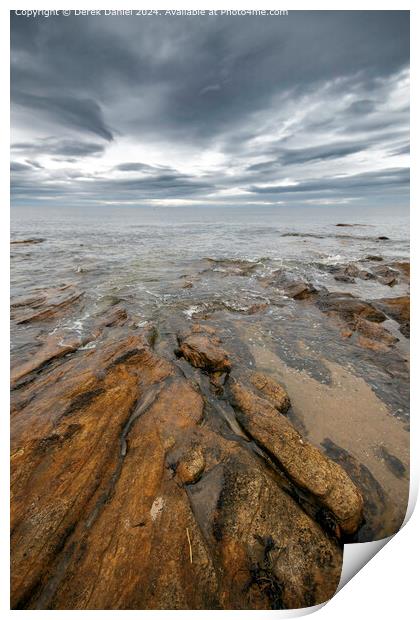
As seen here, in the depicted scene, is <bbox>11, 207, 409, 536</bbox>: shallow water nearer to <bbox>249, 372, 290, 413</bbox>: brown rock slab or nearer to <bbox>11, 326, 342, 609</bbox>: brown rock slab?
<bbox>249, 372, 290, 413</bbox>: brown rock slab

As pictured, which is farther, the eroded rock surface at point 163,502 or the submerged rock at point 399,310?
the submerged rock at point 399,310

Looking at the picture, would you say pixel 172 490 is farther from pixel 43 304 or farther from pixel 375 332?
pixel 43 304

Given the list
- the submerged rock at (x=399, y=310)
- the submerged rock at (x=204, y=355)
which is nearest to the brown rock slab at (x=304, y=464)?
the submerged rock at (x=204, y=355)

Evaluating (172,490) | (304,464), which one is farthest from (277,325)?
(172,490)

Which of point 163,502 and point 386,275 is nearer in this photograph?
point 163,502

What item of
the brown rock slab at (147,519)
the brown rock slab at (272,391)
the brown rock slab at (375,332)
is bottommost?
the brown rock slab at (147,519)

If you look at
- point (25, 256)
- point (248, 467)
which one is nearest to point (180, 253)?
point (25, 256)

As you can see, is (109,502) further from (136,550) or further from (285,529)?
(285,529)

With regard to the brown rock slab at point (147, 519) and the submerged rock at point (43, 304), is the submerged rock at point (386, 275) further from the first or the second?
the submerged rock at point (43, 304)

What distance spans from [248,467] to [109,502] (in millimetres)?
1882

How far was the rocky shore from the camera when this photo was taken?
9.08ft

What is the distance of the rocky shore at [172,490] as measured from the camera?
277 cm

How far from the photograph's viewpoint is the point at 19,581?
2709 millimetres

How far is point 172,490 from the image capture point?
3.49 meters
